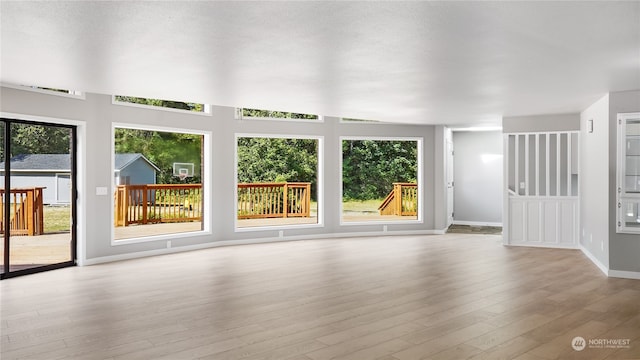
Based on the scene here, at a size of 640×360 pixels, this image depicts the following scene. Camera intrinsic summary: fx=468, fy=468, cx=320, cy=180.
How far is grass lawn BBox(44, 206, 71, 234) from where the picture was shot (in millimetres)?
6469

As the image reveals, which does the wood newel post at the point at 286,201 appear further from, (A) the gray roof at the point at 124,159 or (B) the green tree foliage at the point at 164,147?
(A) the gray roof at the point at 124,159

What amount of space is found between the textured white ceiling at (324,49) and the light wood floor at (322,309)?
2.28m

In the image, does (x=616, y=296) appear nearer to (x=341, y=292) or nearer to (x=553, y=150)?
(x=341, y=292)

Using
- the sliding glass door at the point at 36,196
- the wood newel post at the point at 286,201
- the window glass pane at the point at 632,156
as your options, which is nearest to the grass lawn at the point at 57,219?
the sliding glass door at the point at 36,196

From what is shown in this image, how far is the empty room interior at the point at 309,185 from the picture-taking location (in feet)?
10.9

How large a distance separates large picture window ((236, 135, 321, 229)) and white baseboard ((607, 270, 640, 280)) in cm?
532

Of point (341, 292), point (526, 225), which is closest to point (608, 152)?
point (526, 225)

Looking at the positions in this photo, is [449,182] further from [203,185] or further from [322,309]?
[322,309]

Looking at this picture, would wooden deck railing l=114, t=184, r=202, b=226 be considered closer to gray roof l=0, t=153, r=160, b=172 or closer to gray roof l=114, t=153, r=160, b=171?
gray roof l=114, t=153, r=160, b=171

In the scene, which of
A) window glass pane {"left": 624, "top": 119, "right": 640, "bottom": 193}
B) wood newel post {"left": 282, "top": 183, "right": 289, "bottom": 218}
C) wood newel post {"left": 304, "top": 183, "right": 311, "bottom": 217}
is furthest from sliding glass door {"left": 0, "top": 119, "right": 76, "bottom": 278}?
window glass pane {"left": 624, "top": 119, "right": 640, "bottom": 193}

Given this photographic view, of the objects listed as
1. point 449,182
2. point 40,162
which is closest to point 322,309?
point 40,162

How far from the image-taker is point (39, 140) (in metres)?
6.23

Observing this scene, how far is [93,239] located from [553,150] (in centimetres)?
759
